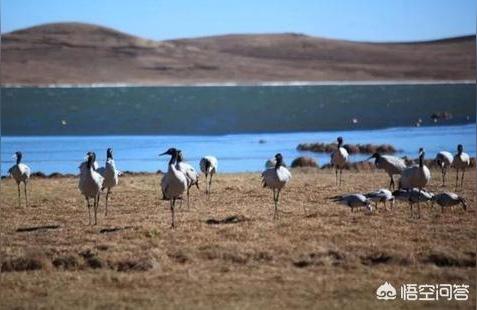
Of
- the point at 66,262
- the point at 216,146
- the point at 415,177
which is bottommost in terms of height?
the point at 66,262

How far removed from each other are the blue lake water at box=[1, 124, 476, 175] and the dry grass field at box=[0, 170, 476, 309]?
57.1ft

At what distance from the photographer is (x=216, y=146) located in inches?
1981

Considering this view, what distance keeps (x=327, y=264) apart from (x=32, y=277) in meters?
4.98

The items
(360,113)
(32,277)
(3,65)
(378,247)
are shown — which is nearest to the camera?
(32,277)

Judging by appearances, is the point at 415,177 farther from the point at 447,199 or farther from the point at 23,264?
the point at 23,264

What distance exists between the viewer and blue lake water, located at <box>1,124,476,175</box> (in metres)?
40.1

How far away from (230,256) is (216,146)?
117 ft

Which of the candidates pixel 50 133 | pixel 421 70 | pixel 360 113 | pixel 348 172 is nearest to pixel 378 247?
pixel 348 172

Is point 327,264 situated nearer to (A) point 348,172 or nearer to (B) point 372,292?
(B) point 372,292

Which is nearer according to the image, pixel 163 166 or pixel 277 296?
pixel 277 296

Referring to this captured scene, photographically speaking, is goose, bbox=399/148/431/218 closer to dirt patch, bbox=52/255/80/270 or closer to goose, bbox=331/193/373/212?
goose, bbox=331/193/373/212

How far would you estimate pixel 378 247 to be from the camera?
1510cm

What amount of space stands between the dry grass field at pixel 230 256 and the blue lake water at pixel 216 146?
17403mm

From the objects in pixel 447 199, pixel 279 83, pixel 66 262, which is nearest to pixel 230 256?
pixel 66 262
